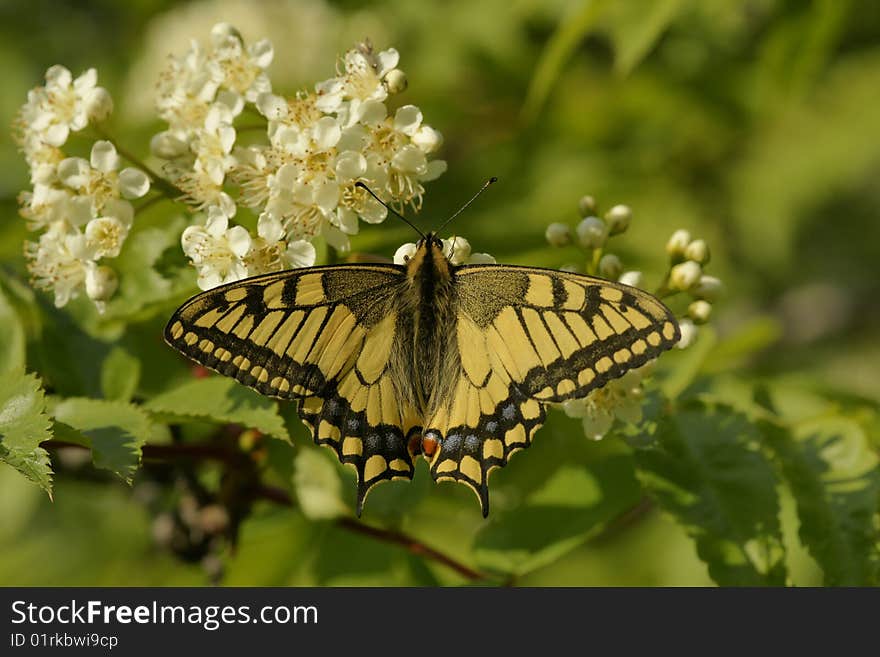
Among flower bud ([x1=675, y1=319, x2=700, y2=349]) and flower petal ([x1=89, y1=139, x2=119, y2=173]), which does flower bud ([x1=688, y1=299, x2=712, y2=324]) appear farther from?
flower petal ([x1=89, y1=139, x2=119, y2=173])

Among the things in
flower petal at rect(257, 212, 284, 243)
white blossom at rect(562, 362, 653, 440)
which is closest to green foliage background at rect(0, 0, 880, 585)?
white blossom at rect(562, 362, 653, 440)

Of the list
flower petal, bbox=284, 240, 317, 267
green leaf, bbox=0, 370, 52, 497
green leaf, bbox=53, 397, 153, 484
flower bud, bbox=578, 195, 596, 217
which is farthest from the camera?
flower bud, bbox=578, 195, 596, 217

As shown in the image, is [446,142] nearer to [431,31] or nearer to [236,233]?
[431,31]

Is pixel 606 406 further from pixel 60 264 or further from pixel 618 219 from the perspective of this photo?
pixel 60 264

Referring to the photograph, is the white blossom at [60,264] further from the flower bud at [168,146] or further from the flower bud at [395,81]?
the flower bud at [395,81]

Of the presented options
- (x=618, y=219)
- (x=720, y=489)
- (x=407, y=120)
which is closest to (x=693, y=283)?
(x=618, y=219)

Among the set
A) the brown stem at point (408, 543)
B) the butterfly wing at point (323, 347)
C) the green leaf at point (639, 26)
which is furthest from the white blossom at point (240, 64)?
the brown stem at point (408, 543)
